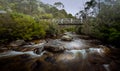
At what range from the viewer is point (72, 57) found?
1126 cm

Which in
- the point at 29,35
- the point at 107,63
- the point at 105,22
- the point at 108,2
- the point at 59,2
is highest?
the point at 59,2

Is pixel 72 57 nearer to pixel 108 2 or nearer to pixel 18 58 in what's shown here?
pixel 18 58

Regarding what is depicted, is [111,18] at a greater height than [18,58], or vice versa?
[111,18]

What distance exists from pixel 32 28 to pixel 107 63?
12.9 m

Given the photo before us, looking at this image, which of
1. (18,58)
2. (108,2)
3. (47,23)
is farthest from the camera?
(47,23)

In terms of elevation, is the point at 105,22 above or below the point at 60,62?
above

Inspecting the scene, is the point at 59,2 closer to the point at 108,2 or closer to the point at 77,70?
the point at 108,2

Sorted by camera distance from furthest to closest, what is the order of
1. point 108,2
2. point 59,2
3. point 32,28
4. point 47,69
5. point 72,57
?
point 59,2 → point 108,2 → point 32,28 → point 72,57 → point 47,69

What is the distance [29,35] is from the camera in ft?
59.4

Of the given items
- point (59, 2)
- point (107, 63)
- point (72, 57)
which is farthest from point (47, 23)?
point (59, 2)

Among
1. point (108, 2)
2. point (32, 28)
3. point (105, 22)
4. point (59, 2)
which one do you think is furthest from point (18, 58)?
point (59, 2)

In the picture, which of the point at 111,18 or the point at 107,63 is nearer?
the point at 107,63

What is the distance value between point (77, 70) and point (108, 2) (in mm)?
16051

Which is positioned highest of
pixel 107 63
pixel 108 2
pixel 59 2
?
pixel 59 2
